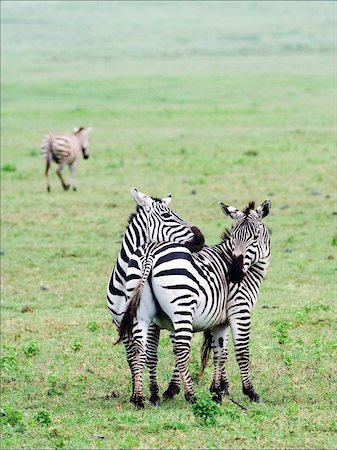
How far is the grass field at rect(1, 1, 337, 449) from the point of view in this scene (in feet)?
21.2

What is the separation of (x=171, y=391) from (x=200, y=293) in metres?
0.91

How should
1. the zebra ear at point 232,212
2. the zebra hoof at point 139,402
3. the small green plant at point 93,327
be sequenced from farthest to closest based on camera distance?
1. the small green plant at point 93,327
2. the zebra ear at point 232,212
3. the zebra hoof at point 139,402

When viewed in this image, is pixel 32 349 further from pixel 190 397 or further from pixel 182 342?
pixel 182 342

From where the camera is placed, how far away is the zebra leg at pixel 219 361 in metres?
7.30

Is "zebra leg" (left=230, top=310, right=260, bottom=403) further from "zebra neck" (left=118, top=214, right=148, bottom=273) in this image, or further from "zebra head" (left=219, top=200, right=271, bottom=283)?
"zebra neck" (left=118, top=214, right=148, bottom=273)

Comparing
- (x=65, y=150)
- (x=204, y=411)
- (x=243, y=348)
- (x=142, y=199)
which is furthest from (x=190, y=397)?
(x=65, y=150)

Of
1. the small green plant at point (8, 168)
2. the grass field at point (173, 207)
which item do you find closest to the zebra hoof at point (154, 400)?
the grass field at point (173, 207)

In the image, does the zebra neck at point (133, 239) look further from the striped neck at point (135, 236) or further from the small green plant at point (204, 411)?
the small green plant at point (204, 411)

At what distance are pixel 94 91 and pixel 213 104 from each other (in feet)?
20.7

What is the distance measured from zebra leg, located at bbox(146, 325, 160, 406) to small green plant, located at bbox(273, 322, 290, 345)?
178 centimetres

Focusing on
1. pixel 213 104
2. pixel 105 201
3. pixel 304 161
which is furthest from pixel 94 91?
pixel 105 201

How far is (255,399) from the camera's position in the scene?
724 cm

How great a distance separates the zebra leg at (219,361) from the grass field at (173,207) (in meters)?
0.29

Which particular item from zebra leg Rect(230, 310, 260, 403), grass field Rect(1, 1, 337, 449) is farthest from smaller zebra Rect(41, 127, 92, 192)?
zebra leg Rect(230, 310, 260, 403)
